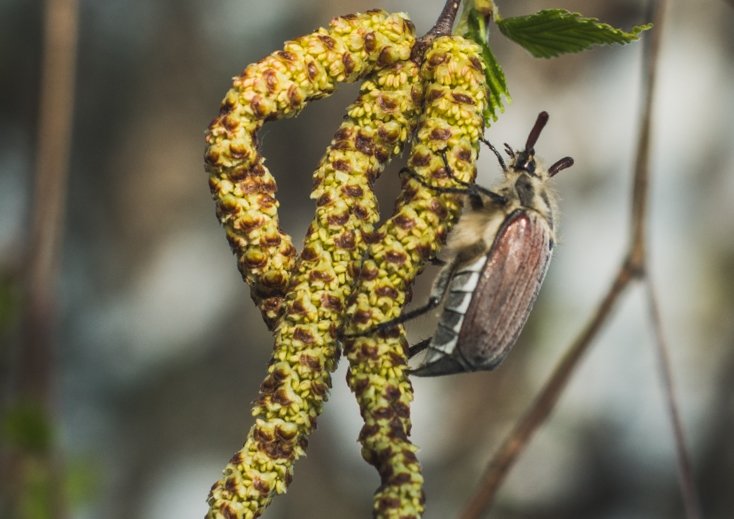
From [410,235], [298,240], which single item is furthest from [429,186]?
[298,240]

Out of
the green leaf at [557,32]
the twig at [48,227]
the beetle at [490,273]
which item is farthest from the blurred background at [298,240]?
the green leaf at [557,32]

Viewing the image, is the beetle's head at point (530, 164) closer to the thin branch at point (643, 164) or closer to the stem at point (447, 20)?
the stem at point (447, 20)

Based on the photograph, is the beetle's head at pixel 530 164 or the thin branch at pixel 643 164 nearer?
the beetle's head at pixel 530 164

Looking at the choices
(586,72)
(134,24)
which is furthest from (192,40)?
(586,72)

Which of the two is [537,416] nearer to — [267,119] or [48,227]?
[267,119]

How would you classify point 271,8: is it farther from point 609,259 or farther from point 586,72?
point 609,259

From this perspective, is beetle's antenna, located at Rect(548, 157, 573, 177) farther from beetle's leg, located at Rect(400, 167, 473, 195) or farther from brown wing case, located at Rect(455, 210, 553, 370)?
beetle's leg, located at Rect(400, 167, 473, 195)

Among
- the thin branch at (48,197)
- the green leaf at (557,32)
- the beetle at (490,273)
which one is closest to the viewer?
the green leaf at (557,32)
